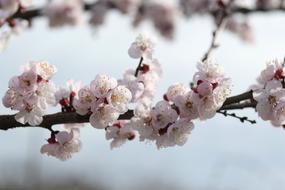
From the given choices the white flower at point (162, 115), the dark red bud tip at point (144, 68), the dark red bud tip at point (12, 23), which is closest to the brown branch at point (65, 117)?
the white flower at point (162, 115)

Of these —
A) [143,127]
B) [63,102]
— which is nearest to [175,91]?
[143,127]

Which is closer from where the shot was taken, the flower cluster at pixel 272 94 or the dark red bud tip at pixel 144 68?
the flower cluster at pixel 272 94

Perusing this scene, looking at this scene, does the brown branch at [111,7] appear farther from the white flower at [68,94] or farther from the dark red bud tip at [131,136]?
the dark red bud tip at [131,136]

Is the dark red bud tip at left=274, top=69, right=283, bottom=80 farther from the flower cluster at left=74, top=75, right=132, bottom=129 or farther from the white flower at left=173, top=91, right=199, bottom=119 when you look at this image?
the flower cluster at left=74, top=75, right=132, bottom=129

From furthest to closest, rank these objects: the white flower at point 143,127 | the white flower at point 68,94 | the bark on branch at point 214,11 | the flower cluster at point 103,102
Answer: the bark on branch at point 214,11 → the white flower at point 68,94 → the white flower at point 143,127 → the flower cluster at point 103,102

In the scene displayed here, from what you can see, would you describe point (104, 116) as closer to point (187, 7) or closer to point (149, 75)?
point (149, 75)
